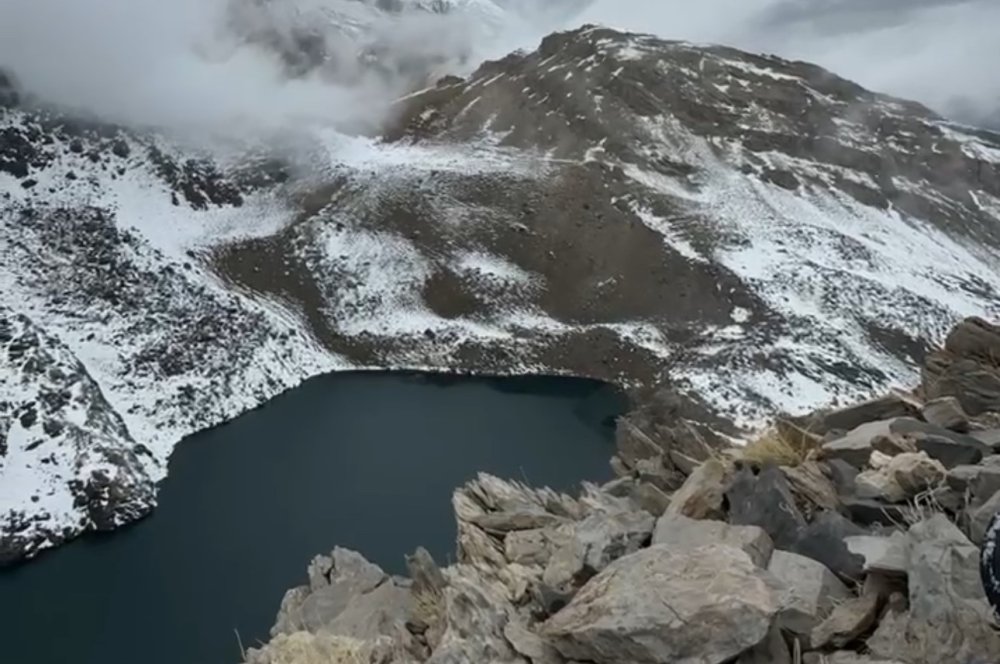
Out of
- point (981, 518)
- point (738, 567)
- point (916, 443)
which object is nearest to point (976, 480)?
point (981, 518)

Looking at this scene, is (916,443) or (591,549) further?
(916,443)

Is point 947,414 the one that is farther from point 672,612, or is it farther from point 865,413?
point 672,612

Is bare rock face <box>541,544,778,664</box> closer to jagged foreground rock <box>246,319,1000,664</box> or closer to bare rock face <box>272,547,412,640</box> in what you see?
jagged foreground rock <box>246,319,1000,664</box>

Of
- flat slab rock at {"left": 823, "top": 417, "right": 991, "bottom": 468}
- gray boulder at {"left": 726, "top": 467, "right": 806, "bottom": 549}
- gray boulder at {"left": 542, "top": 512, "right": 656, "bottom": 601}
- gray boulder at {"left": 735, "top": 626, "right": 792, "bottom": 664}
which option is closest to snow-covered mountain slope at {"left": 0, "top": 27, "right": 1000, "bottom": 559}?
gray boulder at {"left": 542, "top": 512, "right": 656, "bottom": 601}

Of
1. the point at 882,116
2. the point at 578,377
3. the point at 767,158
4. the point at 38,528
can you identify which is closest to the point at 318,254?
the point at 578,377

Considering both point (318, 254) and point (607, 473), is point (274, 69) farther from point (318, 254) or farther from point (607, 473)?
point (607, 473)

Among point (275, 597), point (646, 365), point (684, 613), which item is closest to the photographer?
point (684, 613)
